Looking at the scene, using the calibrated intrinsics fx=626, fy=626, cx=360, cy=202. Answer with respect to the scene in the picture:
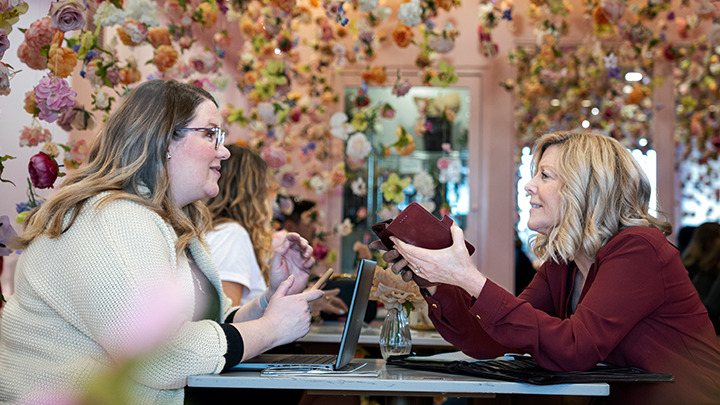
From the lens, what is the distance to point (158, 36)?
7.79ft

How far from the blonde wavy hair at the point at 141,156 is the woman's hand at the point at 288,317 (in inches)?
11.1

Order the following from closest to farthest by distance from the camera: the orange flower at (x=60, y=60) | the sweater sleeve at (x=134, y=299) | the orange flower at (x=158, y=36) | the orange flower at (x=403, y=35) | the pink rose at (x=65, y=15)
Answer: the sweater sleeve at (x=134, y=299)
the pink rose at (x=65, y=15)
the orange flower at (x=60, y=60)
the orange flower at (x=158, y=36)
the orange flower at (x=403, y=35)

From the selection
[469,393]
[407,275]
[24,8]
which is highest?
[24,8]

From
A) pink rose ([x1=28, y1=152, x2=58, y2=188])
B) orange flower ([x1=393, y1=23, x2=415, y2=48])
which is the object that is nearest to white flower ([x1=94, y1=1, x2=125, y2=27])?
pink rose ([x1=28, y1=152, x2=58, y2=188])

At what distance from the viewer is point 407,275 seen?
66.7 inches

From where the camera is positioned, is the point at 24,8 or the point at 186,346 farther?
the point at 24,8

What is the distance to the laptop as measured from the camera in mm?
1536

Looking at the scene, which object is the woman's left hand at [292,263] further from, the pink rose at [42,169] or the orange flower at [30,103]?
the orange flower at [30,103]

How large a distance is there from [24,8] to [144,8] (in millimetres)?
722

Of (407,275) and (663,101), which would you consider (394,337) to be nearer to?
(407,275)

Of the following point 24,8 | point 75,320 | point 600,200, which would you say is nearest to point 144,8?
point 24,8

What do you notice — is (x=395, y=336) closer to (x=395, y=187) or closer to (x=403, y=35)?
(x=395, y=187)

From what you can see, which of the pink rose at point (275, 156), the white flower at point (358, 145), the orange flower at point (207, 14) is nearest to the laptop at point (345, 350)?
the orange flower at point (207, 14)

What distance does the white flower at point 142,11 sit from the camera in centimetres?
218
